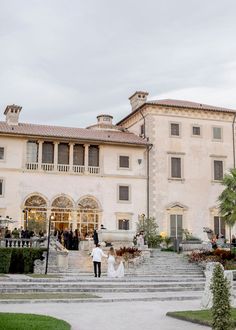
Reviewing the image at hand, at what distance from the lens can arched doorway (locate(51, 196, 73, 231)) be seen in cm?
3950

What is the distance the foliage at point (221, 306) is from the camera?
30.5 feet

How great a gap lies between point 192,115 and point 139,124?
4.40 metres

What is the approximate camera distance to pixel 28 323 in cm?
1073

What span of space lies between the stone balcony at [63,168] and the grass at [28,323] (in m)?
27.9

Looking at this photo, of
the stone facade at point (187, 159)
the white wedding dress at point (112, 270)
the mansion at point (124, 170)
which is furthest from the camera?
the stone facade at point (187, 159)

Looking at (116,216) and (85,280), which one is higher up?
(116,216)

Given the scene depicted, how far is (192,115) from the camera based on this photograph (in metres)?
44.0

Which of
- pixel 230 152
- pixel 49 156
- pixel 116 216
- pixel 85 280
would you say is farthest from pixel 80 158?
pixel 85 280

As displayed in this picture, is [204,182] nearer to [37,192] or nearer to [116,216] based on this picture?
[116,216]

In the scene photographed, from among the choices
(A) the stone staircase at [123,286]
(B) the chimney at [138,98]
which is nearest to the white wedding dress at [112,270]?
(A) the stone staircase at [123,286]

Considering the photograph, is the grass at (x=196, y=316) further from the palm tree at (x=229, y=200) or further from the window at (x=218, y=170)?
the window at (x=218, y=170)

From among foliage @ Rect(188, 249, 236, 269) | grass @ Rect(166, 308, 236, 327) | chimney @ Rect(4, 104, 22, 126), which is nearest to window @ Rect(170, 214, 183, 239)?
foliage @ Rect(188, 249, 236, 269)

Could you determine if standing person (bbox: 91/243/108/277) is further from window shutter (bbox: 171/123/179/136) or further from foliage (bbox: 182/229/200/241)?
window shutter (bbox: 171/123/179/136)

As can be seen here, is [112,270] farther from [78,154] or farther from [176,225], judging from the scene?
[176,225]
